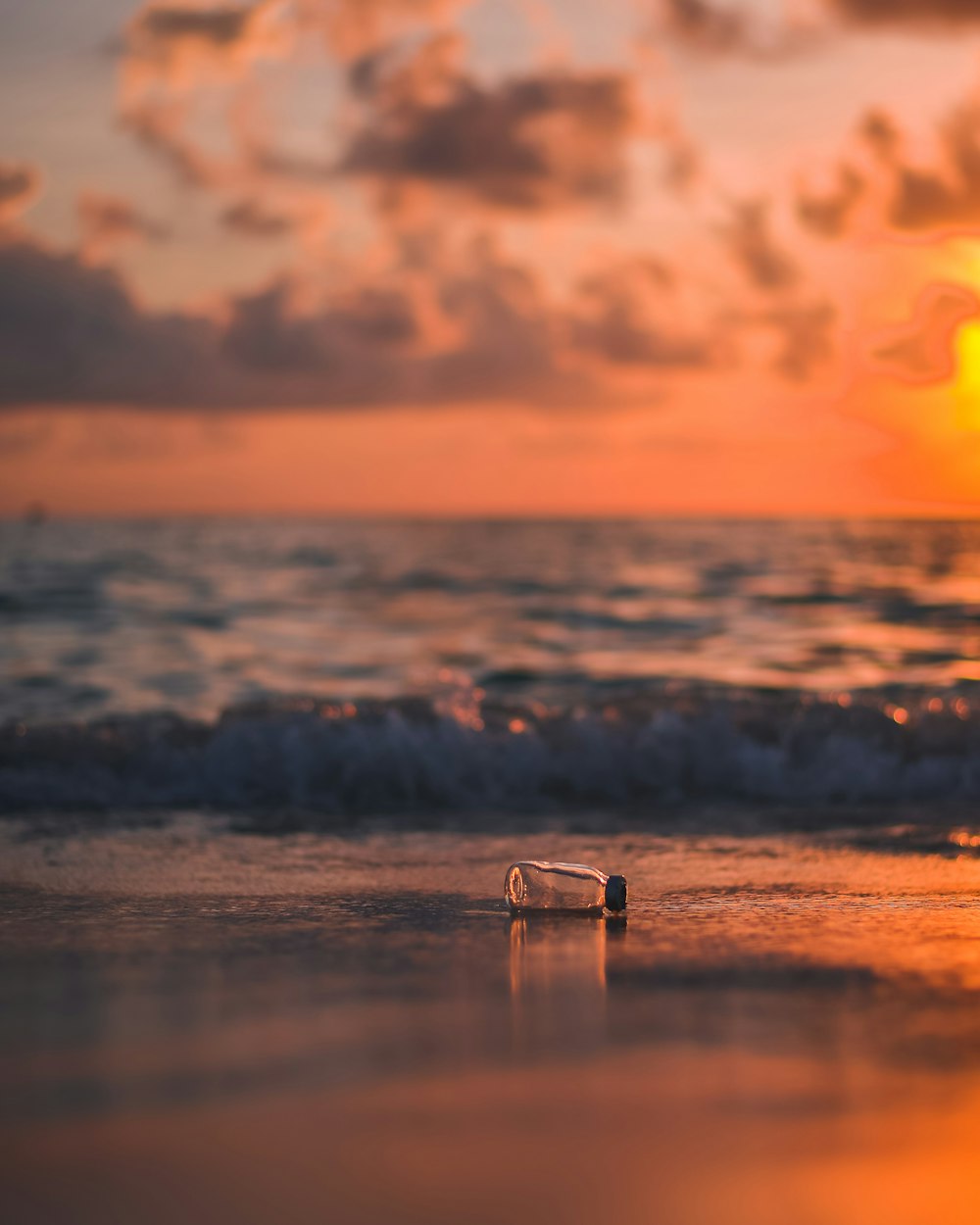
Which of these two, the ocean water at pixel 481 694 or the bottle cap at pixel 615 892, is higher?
the ocean water at pixel 481 694

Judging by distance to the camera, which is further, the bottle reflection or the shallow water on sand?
the bottle reflection

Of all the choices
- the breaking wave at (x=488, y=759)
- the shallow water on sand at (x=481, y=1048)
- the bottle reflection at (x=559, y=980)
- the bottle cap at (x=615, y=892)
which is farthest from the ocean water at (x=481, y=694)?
the bottle reflection at (x=559, y=980)

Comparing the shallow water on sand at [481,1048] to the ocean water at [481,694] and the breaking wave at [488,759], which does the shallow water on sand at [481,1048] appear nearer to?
the breaking wave at [488,759]

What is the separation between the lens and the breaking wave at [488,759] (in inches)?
318

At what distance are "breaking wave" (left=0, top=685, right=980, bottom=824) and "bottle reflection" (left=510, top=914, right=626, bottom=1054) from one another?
9.16ft

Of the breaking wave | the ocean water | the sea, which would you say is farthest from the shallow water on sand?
the ocean water

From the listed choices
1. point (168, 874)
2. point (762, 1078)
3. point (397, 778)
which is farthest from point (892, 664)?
point (762, 1078)

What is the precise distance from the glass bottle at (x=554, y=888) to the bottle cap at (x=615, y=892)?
57 millimetres

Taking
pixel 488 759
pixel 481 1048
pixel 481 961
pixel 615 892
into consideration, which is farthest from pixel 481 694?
pixel 481 1048

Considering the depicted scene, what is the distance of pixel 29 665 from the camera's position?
48.6ft

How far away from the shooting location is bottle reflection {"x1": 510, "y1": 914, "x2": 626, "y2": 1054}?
143 inches

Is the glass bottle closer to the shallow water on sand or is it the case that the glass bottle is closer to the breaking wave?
the shallow water on sand

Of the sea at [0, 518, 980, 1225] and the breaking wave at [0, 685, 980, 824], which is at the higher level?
the breaking wave at [0, 685, 980, 824]

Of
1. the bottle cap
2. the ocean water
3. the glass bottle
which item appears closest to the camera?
the bottle cap
